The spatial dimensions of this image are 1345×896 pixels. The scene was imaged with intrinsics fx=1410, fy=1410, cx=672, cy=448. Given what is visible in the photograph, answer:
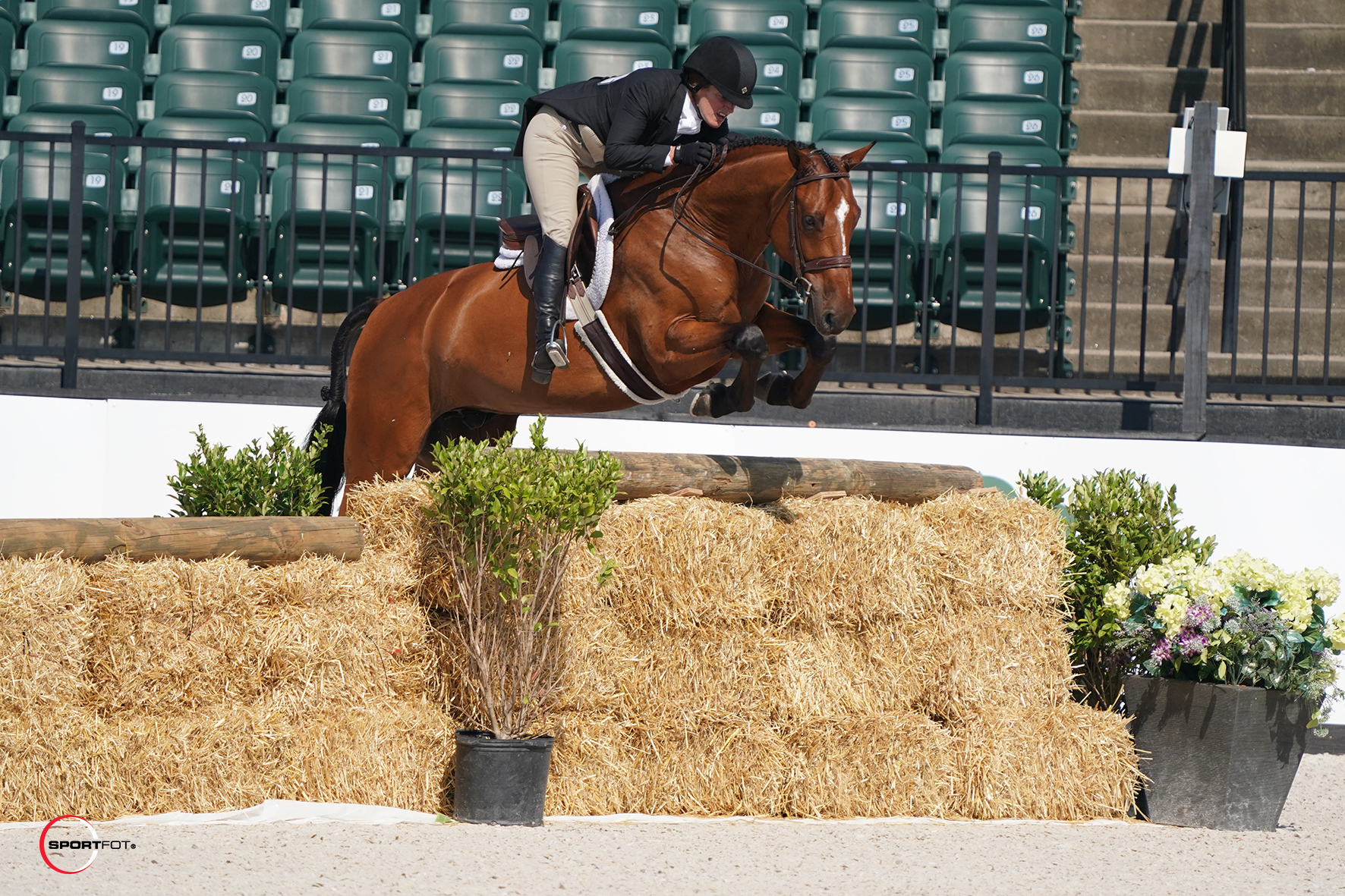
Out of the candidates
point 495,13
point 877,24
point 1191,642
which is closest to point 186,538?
point 1191,642

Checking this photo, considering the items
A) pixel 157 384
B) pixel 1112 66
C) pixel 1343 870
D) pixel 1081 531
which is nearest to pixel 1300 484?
pixel 1081 531

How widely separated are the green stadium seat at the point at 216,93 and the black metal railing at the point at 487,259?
541 millimetres

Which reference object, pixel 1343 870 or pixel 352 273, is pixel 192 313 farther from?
pixel 1343 870

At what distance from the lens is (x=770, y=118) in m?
9.03

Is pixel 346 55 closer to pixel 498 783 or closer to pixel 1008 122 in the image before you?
pixel 1008 122

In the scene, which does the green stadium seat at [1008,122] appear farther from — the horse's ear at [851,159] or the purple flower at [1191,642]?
the purple flower at [1191,642]

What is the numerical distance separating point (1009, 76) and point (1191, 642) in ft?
18.1

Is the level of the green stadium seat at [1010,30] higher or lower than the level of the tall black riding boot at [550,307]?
higher

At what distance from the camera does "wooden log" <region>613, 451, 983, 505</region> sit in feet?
15.8

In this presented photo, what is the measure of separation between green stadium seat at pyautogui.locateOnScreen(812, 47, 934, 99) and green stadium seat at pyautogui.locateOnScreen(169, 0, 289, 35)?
3671mm

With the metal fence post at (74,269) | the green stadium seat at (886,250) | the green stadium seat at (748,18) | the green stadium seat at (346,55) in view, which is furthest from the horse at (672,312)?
the green stadium seat at (748,18)

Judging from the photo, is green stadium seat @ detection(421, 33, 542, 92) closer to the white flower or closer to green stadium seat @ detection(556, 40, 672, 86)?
green stadium seat @ detection(556, 40, 672, 86)

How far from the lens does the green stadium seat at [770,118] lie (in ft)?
29.5

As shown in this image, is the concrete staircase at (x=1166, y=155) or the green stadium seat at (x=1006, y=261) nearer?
the green stadium seat at (x=1006, y=261)
